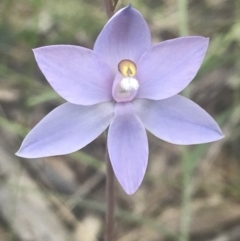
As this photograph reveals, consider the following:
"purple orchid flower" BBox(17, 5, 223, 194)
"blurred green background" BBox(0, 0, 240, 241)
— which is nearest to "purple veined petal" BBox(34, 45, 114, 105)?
"purple orchid flower" BBox(17, 5, 223, 194)

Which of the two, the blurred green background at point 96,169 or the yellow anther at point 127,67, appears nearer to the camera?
the yellow anther at point 127,67

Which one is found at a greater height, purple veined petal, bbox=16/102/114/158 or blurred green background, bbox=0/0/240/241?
blurred green background, bbox=0/0/240/241

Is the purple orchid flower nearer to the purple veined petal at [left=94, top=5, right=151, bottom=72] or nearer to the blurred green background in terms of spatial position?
the purple veined petal at [left=94, top=5, right=151, bottom=72]

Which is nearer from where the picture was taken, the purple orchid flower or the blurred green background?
the purple orchid flower

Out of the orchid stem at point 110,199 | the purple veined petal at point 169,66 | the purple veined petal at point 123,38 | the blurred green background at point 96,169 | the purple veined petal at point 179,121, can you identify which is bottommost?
the orchid stem at point 110,199

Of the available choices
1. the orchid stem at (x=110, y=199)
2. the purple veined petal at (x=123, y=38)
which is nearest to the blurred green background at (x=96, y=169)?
the orchid stem at (x=110, y=199)

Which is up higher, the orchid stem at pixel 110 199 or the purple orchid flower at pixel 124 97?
the purple orchid flower at pixel 124 97

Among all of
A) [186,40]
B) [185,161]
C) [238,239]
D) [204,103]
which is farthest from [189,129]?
[204,103]

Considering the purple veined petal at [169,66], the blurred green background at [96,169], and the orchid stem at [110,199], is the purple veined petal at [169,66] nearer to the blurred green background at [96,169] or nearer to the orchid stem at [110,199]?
the orchid stem at [110,199]
